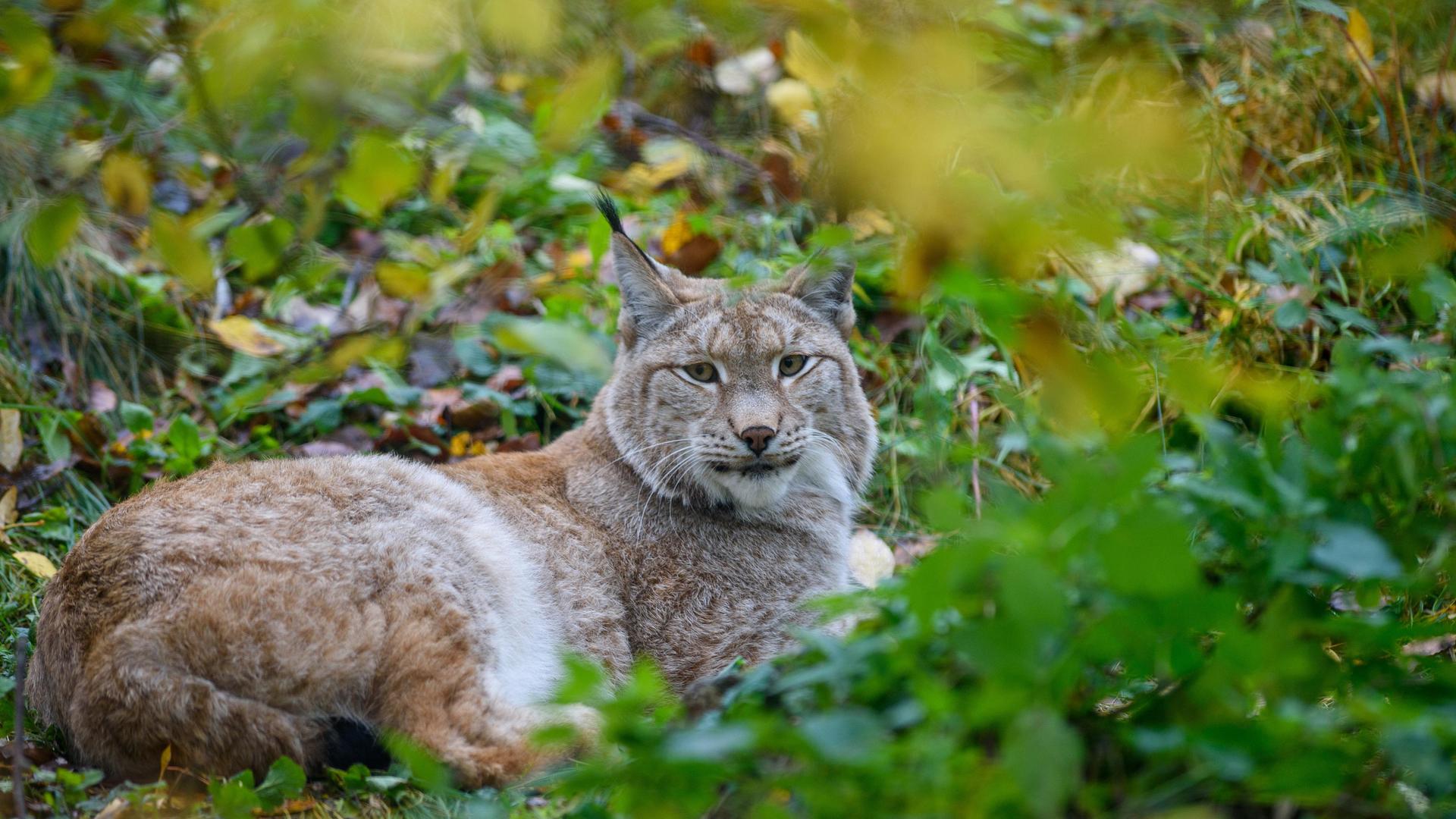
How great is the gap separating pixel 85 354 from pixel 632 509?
2.97m

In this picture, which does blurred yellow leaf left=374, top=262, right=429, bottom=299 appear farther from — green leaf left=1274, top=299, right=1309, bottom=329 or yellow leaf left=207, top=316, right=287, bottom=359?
yellow leaf left=207, top=316, right=287, bottom=359

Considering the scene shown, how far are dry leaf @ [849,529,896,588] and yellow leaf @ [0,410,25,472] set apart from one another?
3.34 metres

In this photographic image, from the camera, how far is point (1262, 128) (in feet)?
19.8

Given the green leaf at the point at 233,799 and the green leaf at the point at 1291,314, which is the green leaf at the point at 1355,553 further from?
the green leaf at the point at 233,799

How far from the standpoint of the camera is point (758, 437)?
3.92 m

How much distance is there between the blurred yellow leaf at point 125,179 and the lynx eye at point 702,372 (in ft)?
6.31

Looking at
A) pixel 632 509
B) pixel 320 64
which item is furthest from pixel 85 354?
pixel 320 64

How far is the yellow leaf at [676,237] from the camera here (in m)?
5.97

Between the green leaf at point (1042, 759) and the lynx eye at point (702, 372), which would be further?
the lynx eye at point (702, 372)

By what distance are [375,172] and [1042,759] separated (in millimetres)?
1346

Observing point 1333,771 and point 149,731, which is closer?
point 1333,771

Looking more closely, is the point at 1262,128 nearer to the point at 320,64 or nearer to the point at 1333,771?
the point at 1333,771

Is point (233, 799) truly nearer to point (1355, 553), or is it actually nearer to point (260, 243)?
point (260, 243)

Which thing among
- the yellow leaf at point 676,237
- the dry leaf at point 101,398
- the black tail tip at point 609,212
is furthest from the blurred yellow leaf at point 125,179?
the yellow leaf at point 676,237
